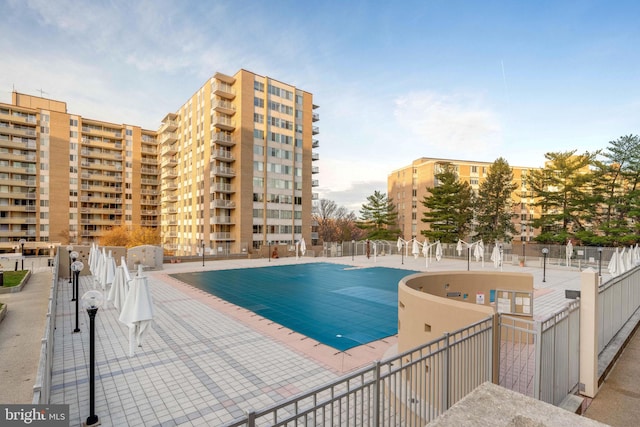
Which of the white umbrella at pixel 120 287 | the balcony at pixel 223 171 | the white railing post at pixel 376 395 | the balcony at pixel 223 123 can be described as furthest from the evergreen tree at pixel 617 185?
the balcony at pixel 223 123

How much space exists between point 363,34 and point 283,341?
24.4m

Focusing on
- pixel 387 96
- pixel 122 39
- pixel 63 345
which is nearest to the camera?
pixel 63 345

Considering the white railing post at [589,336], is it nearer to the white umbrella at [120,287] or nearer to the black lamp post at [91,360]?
the black lamp post at [91,360]

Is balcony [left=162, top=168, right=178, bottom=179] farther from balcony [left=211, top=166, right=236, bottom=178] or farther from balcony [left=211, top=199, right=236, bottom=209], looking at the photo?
balcony [left=211, top=199, right=236, bottom=209]

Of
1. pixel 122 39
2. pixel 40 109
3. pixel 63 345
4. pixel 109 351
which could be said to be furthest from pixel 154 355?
pixel 40 109

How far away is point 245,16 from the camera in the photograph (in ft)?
75.6

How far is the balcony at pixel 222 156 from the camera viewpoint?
54.1 meters

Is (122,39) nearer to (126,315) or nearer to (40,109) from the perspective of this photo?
(126,315)

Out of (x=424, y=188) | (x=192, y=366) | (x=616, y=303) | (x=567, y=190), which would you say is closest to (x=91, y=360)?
(x=192, y=366)

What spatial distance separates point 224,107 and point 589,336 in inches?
2296

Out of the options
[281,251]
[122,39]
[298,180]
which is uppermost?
[122,39]

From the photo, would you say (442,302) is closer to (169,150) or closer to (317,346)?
(317,346)

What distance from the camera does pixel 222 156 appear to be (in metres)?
55.0

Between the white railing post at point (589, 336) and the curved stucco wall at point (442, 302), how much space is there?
248cm
